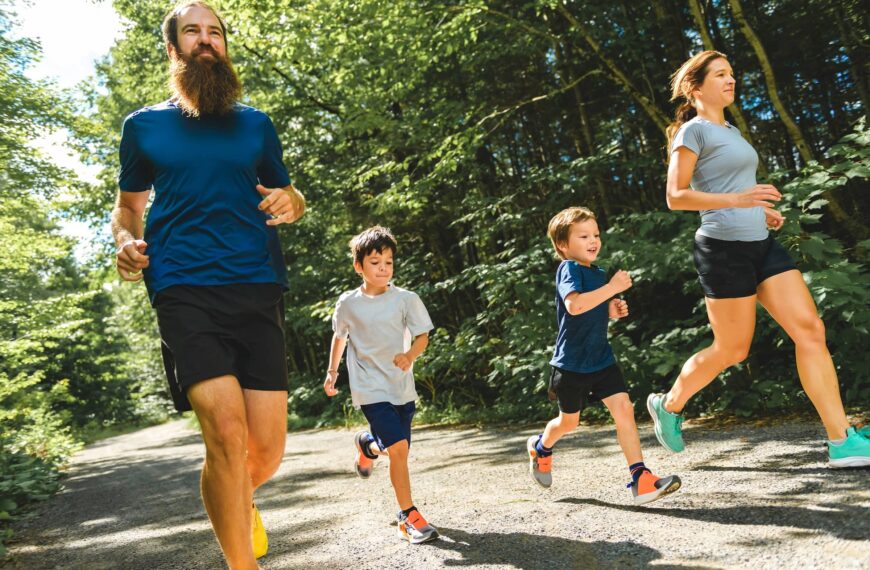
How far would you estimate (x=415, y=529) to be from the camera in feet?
12.5

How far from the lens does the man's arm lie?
110 inches

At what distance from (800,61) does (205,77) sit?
9.66 metres

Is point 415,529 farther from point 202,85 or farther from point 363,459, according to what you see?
point 202,85

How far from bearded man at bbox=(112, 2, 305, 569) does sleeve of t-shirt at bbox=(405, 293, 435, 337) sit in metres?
1.38

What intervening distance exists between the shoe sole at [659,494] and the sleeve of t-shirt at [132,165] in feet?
9.79

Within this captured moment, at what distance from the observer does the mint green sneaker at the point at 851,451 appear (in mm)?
3775

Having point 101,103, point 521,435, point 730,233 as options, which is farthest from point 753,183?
point 101,103

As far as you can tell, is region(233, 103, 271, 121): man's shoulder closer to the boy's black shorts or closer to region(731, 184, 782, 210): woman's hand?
the boy's black shorts

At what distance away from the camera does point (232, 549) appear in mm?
2734

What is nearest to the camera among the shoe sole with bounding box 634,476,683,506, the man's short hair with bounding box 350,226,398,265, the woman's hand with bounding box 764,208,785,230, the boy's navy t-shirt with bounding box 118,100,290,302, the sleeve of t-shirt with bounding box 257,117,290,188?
the boy's navy t-shirt with bounding box 118,100,290,302

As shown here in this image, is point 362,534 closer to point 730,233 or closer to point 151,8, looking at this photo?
point 730,233

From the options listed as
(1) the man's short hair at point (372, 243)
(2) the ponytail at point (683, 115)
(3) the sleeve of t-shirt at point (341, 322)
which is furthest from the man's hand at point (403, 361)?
(2) the ponytail at point (683, 115)

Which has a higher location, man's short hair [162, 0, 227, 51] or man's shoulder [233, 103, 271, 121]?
man's short hair [162, 0, 227, 51]

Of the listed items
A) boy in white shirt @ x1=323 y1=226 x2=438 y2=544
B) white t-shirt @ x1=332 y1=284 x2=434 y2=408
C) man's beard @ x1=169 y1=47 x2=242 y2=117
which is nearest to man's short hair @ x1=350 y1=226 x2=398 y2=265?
boy in white shirt @ x1=323 y1=226 x2=438 y2=544
